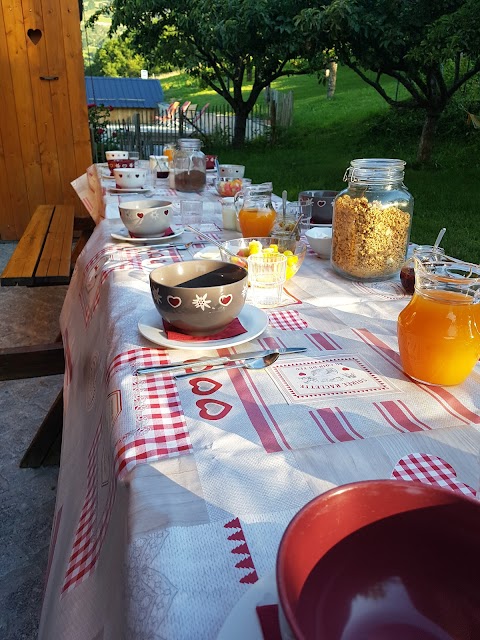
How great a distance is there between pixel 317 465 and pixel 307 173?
907cm

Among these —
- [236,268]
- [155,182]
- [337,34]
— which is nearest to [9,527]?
[236,268]

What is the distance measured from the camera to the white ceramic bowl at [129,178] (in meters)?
2.90

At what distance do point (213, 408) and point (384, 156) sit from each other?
10.6 m

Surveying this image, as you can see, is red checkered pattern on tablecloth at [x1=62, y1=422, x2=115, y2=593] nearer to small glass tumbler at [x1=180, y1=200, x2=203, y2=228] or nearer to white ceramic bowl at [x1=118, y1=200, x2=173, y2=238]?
white ceramic bowl at [x1=118, y1=200, x2=173, y2=238]

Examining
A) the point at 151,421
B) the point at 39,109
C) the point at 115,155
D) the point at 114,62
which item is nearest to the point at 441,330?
the point at 151,421

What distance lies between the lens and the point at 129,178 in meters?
2.92

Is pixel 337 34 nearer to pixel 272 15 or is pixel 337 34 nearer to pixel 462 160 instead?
pixel 272 15

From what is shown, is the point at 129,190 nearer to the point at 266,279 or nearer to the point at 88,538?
the point at 266,279

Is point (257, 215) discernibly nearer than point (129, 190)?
Yes

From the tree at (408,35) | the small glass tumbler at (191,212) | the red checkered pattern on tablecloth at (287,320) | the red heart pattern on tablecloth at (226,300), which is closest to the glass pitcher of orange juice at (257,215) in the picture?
the small glass tumbler at (191,212)

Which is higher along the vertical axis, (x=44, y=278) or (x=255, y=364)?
(x=255, y=364)

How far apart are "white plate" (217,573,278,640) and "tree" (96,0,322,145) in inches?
386

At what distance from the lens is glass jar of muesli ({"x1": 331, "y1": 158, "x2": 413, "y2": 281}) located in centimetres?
138

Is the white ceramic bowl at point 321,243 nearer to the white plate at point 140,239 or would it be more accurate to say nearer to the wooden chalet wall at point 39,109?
the white plate at point 140,239
